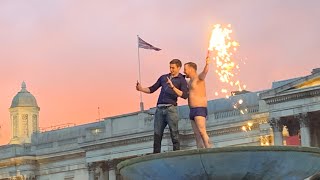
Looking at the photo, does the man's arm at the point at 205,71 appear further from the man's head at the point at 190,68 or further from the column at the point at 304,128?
the column at the point at 304,128

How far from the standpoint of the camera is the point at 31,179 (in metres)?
77.2

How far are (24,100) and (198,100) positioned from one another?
2825 inches

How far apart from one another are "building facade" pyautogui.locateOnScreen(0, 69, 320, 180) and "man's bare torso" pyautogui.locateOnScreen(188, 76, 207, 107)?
39810 mm

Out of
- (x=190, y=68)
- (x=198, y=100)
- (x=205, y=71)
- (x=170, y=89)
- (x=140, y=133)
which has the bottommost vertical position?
(x=198, y=100)

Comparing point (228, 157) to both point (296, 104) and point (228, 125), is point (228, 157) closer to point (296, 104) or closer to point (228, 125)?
point (296, 104)

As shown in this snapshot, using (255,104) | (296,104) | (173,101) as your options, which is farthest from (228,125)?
(173,101)

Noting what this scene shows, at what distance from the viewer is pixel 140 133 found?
68750mm

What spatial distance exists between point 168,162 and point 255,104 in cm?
4824

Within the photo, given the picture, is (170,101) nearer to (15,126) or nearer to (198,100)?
(198,100)

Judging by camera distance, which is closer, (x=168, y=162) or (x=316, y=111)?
(x=168, y=162)

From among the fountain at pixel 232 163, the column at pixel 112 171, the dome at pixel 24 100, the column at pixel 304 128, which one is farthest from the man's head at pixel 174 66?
the dome at pixel 24 100

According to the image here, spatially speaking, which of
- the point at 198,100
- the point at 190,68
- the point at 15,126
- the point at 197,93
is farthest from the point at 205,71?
the point at 15,126

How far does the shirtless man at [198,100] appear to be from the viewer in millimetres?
18922

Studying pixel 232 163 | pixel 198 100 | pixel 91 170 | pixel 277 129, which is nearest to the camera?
pixel 232 163
